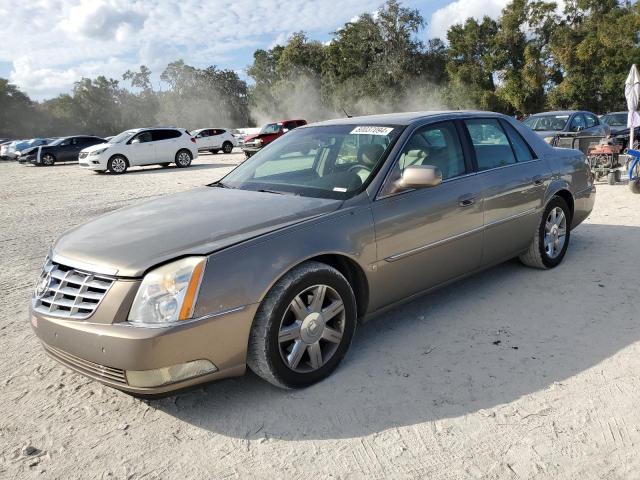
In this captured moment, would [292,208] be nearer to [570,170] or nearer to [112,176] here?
[570,170]

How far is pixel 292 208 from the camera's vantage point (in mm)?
3418

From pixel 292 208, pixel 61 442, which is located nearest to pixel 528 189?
pixel 292 208

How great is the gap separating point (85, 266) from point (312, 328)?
1.31m

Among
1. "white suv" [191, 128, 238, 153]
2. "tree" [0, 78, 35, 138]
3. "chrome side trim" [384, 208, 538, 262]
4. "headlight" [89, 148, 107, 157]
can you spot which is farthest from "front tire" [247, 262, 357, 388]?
"tree" [0, 78, 35, 138]

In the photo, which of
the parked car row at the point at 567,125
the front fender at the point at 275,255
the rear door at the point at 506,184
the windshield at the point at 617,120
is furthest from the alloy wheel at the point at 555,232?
the windshield at the point at 617,120

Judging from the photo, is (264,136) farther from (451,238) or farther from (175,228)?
(175,228)

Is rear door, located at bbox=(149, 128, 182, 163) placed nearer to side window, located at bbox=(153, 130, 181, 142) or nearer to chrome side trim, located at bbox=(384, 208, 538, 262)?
side window, located at bbox=(153, 130, 181, 142)

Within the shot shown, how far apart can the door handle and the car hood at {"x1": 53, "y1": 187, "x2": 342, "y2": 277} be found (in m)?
1.15

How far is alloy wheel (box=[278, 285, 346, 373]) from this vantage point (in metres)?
3.14

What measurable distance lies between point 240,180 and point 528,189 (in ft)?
8.27

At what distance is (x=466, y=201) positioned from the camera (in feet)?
13.6

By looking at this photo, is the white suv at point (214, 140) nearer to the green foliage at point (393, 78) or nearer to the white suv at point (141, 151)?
the white suv at point (141, 151)

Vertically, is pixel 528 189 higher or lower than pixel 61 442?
higher

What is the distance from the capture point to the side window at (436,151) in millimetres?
3920
